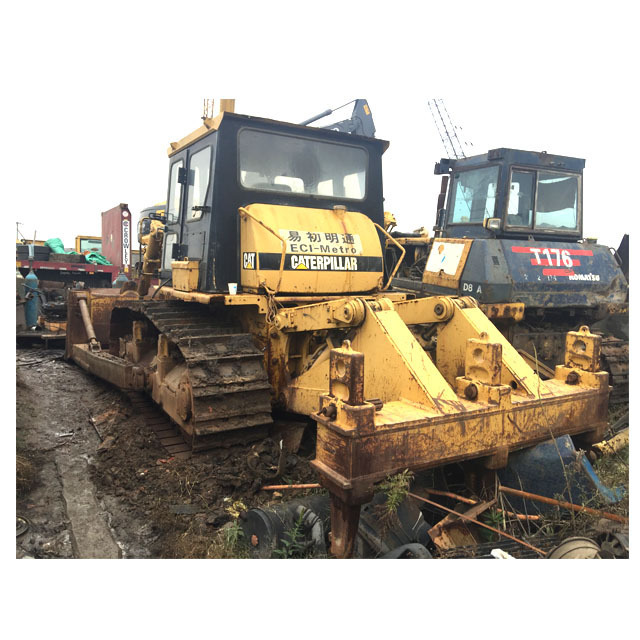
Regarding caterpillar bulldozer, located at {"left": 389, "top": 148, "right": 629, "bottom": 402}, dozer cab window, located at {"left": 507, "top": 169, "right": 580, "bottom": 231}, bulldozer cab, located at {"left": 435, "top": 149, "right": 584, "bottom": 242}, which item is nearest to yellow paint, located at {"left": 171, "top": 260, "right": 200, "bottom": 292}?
caterpillar bulldozer, located at {"left": 389, "top": 148, "right": 629, "bottom": 402}

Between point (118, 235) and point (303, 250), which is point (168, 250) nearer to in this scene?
point (303, 250)

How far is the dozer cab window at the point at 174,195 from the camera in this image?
4.66 meters

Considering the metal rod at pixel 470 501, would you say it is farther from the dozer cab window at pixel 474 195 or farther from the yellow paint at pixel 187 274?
the dozer cab window at pixel 474 195

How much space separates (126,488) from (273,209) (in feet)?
7.04

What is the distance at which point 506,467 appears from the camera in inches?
114

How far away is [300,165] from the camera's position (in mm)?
4141

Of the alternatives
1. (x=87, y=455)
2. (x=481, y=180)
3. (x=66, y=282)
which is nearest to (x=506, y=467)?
(x=87, y=455)

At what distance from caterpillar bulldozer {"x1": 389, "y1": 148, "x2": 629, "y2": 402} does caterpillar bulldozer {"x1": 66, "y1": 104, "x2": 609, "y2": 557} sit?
1011mm

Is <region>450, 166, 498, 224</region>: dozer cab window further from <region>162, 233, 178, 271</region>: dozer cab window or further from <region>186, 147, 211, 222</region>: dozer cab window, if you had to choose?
<region>162, 233, 178, 271</region>: dozer cab window

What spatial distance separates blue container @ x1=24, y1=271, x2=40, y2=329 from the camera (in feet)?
21.5

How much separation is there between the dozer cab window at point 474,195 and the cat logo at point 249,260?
3.16m

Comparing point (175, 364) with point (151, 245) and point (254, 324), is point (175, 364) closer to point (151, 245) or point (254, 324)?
point (254, 324)

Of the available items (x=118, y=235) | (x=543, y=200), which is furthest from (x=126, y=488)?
(x=118, y=235)
